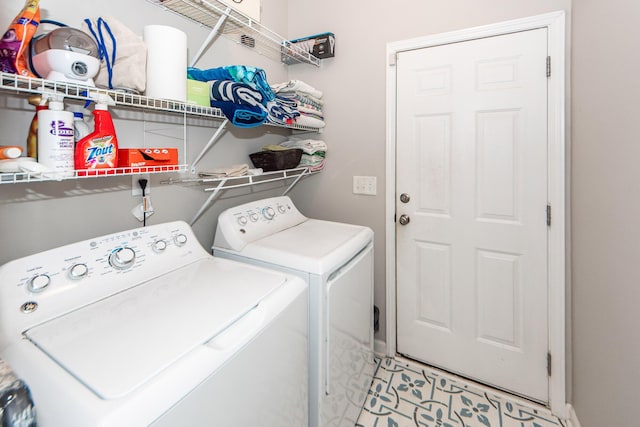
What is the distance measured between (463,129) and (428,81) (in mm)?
376

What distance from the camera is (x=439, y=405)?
1.83m

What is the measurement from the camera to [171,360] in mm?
737

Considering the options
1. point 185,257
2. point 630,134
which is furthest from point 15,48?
A: point 630,134

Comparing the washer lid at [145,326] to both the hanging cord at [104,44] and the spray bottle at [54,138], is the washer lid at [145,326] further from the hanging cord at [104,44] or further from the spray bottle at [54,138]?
the hanging cord at [104,44]

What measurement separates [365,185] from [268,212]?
0.74 metres

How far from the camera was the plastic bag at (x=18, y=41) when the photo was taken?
833 millimetres

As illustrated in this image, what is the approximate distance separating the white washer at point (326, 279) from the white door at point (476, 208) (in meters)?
0.46

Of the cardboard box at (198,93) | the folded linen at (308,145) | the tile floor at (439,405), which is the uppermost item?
the cardboard box at (198,93)

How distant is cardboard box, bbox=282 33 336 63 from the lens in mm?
2137

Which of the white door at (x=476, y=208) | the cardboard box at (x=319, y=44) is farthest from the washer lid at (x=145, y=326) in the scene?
the cardboard box at (x=319, y=44)

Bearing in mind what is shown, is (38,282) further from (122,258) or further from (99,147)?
(99,147)

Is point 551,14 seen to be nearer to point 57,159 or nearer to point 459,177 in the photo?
point 459,177

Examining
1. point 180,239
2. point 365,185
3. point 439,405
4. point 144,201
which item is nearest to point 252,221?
point 180,239

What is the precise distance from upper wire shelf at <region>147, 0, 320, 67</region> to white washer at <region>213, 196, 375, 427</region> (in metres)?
0.93
